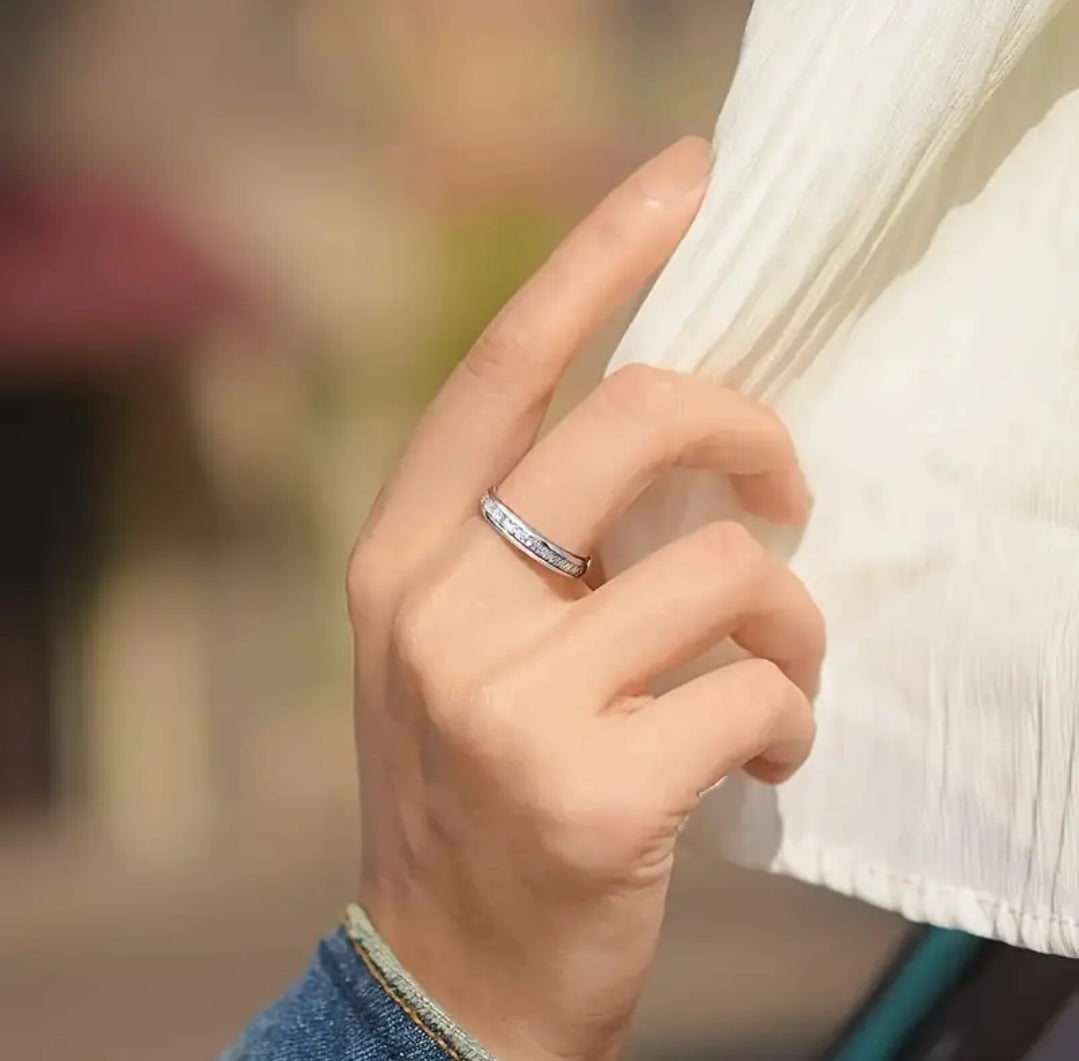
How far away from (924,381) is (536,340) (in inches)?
3.9

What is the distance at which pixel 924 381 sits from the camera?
0.31 metres

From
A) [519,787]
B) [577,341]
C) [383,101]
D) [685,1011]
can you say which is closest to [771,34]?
[577,341]

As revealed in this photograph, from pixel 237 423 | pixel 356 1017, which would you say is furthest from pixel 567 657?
pixel 237 423

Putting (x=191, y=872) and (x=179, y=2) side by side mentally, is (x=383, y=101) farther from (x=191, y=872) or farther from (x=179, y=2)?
(x=191, y=872)

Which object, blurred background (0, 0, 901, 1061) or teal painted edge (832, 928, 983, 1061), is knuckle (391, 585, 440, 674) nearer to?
teal painted edge (832, 928, 983, 1061)

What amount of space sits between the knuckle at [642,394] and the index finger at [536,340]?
0.03 metres

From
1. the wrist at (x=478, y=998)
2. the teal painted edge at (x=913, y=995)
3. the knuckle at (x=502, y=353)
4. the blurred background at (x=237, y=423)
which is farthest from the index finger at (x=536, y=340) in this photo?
the blurred background at (x=237, y=423)

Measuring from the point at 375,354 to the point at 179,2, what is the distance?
26 cm

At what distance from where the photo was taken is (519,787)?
308 mm

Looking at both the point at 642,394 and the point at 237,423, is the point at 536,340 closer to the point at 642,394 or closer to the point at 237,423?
the point at 642,394

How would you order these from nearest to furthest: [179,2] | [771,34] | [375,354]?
1. [771,34]
2. [179,2]
3. [375,354]

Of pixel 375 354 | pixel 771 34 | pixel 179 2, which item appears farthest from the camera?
pixel 375 354

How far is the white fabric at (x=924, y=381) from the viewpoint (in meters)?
0.29

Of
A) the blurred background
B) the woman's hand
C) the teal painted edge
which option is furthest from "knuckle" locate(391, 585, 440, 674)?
the blurred background
